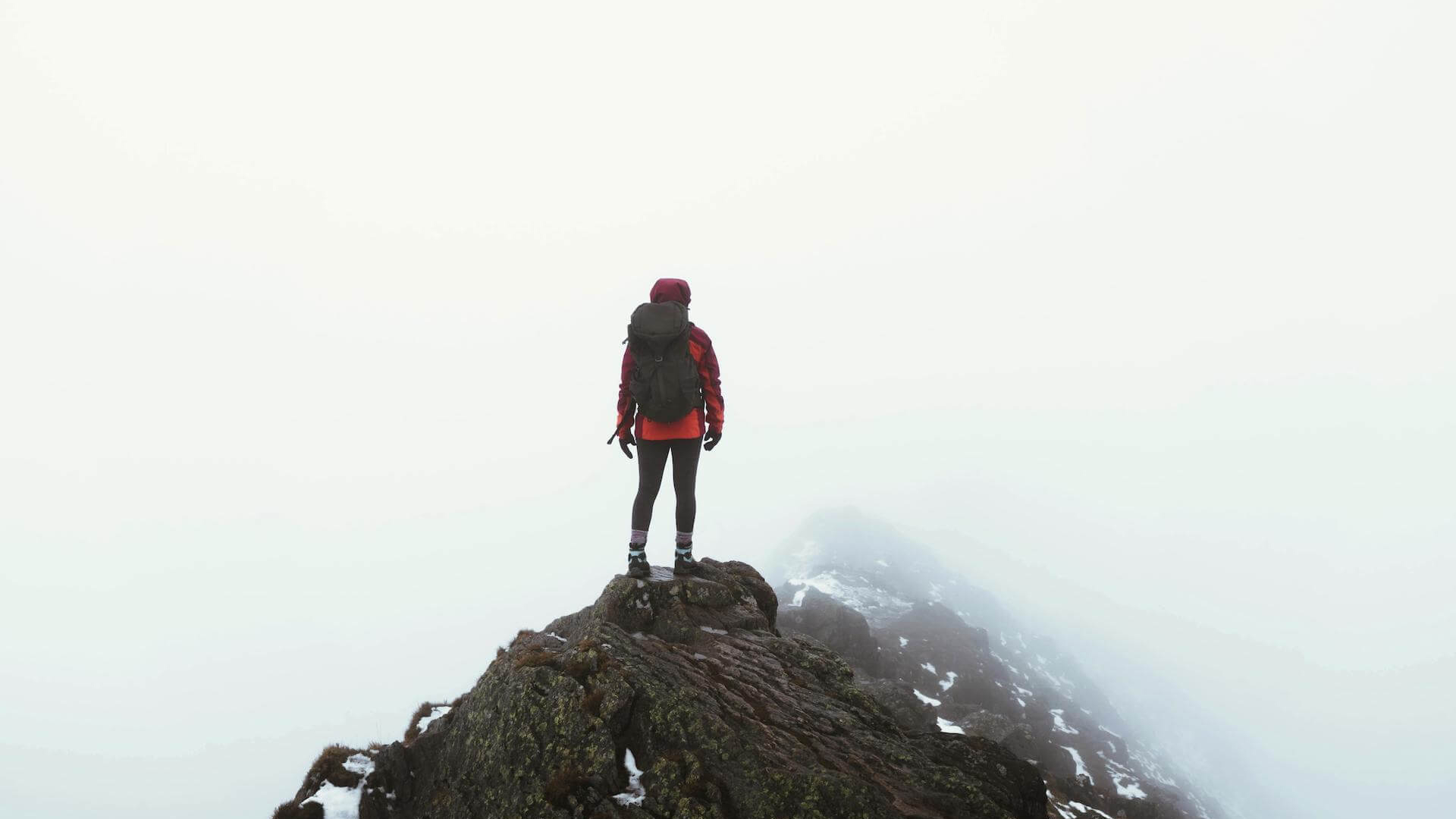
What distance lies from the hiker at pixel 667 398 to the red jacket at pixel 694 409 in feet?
0.05

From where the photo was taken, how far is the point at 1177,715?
13725 cm

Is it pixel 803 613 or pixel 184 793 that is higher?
pixel 803 613

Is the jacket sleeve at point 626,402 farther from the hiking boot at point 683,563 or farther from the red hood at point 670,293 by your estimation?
the hiking boot at point 683,563

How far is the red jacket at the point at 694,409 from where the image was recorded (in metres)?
11.3

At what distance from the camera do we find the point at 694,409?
11.3m

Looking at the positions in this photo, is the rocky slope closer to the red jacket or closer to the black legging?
the black legging

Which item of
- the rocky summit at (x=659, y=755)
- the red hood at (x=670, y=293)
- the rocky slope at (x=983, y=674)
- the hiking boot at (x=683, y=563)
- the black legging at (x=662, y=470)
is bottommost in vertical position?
the rocky slope at (x=983, y=674)

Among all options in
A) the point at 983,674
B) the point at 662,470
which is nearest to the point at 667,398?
the point at 662,470

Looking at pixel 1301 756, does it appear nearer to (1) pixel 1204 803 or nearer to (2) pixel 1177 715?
(2) pixel 1177 715

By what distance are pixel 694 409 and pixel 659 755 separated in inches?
228

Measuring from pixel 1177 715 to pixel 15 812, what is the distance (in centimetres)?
33607

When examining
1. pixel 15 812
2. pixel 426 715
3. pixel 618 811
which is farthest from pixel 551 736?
Result: pixel 15 812

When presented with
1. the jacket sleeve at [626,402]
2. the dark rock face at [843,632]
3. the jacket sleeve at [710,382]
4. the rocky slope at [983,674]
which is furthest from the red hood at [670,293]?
the dark rock face at [843,632]

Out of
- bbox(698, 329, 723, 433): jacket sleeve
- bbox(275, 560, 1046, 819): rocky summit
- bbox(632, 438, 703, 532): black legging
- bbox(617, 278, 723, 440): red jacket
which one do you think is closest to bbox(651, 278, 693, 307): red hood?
bbox(617, 278, 723, 440): red jacket
